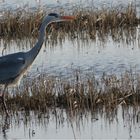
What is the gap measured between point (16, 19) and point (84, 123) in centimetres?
759

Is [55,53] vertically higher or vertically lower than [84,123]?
higher

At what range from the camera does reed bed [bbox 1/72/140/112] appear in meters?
9.52

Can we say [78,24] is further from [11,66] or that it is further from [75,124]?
[75,124]

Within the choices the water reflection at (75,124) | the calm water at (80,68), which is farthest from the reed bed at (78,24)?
the water reflection at (75,124)

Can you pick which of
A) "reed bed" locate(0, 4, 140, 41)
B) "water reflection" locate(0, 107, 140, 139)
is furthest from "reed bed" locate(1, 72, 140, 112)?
"reed bed" locate(0, 4, 140, 41)

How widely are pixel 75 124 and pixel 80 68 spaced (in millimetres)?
3713

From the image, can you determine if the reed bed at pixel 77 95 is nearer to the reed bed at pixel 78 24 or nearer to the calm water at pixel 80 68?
the calm water at pixel 80 68

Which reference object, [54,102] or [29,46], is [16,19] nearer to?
[29,46]

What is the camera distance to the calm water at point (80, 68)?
340 inches

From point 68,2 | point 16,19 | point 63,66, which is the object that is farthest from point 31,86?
point 68,2

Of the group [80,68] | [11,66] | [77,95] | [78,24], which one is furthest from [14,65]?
[78,24]

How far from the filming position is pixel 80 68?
12.5m

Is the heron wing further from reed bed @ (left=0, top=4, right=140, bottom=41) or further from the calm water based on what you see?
reed bed @ (left=0, top=4, right=140, bottom=41)

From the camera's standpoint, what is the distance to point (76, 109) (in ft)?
30.7
